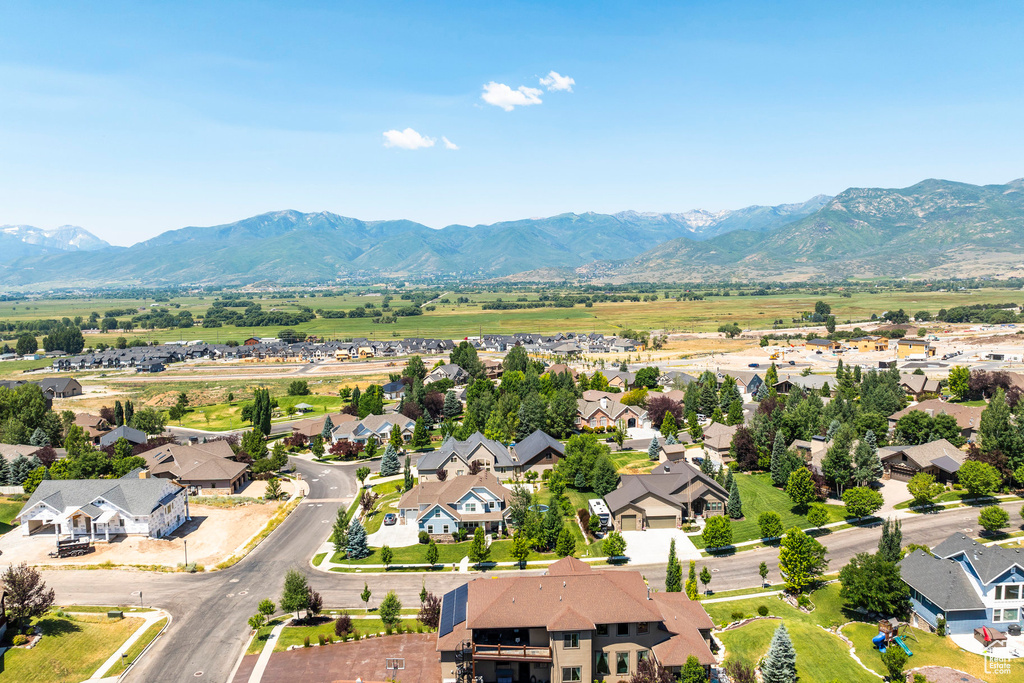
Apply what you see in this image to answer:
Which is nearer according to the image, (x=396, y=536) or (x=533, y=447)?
(x=396, y=536)

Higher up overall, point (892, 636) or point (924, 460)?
point (924, 460)

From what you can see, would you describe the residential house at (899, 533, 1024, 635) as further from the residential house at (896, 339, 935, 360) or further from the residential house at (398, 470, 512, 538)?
the residential house at (896, 339, 935, 360)

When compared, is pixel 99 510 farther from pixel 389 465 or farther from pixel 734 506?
pixel 734 506

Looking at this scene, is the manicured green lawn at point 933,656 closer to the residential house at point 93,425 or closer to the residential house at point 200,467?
the residential house at point 200,467

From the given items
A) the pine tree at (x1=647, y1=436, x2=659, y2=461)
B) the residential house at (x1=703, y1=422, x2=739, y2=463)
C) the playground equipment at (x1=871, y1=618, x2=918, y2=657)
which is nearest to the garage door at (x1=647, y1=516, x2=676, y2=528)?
the playground equipment at (x1=871, y1=618, x2=918, y2=657)

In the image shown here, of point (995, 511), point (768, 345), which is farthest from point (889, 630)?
point (768, 345)

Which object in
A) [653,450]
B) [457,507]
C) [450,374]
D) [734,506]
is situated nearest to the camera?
[457,507]

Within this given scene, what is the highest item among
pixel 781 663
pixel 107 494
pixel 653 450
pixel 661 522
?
pixel 107 494

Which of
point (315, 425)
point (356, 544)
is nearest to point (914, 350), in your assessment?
point (315, 425)
